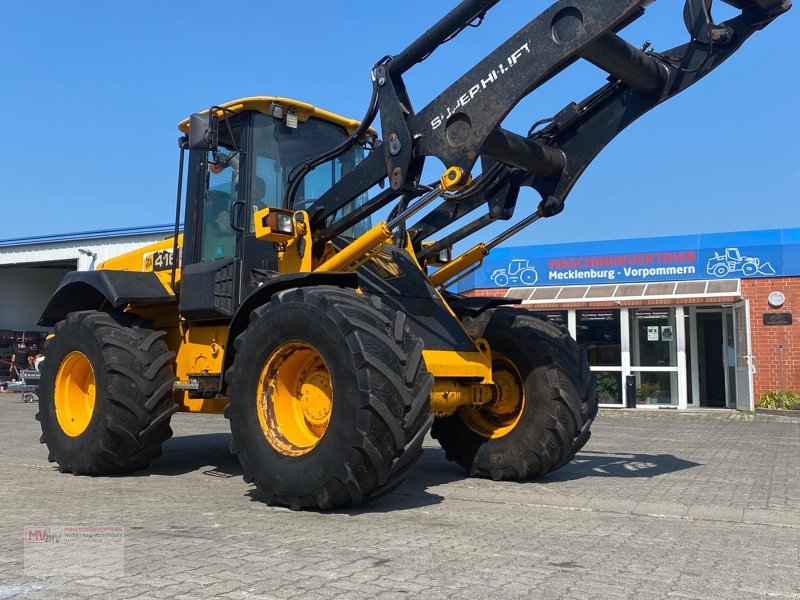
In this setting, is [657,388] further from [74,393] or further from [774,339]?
[74,393]

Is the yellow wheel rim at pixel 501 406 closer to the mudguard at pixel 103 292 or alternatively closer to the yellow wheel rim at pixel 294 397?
the yellow wheel rim at pixel 294 397

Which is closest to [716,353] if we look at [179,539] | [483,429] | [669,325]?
[669,325]

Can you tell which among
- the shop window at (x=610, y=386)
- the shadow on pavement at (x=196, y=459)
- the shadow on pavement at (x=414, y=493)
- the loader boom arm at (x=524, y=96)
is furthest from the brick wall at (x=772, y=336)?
the loader boom arm at (x=524, y=96)

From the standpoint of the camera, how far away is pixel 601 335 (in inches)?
785

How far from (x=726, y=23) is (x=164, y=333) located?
5546 mm

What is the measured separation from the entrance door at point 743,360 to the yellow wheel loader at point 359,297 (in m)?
12.9

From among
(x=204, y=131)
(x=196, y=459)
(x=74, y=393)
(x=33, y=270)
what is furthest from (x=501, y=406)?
(x=33, y=270)

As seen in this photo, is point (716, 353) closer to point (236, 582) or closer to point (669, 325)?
point (669, 325)

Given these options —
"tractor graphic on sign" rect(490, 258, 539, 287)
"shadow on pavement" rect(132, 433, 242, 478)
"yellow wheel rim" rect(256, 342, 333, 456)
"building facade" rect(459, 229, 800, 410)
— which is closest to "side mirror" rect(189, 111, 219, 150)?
"yellow wheel rim" rect(256, 342, 333, 456)

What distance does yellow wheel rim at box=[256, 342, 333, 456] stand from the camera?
214 inches

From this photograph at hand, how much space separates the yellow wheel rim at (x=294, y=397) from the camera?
544cm

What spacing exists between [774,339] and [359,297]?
15.8m

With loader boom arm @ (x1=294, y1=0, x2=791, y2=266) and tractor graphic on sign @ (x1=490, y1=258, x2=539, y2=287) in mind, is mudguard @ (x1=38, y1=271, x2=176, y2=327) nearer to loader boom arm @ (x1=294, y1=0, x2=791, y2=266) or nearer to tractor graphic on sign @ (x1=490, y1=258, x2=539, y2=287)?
loader boom arm @ (x1=294, y1=0, x2=791, y2=266)

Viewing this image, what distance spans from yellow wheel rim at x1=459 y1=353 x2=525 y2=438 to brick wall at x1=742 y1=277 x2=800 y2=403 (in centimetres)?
1342
